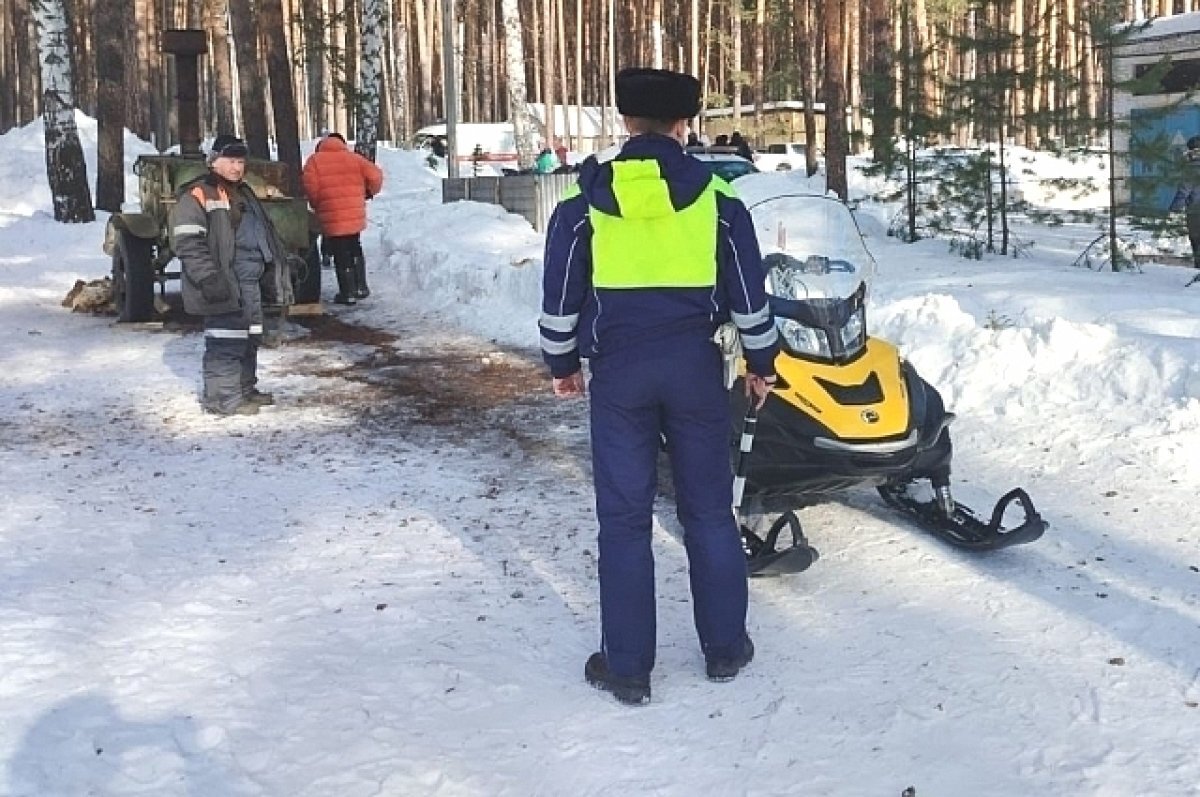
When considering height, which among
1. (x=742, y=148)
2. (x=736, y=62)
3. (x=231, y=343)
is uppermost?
(x=736, y=62)

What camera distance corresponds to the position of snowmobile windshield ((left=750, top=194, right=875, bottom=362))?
5.38m

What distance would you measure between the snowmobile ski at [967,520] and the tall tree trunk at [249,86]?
531 inches

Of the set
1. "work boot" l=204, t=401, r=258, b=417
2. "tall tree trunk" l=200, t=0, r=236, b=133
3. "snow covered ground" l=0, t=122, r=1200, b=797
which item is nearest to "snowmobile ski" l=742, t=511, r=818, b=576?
"snow covered ground" l=0, t=122, r=1200, b=797

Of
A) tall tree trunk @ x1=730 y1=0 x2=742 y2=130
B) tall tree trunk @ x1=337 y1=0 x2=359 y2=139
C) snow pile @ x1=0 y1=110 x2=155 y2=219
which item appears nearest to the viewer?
tall tree trunk @ x1=337 y1=0 x2=359 y2=139

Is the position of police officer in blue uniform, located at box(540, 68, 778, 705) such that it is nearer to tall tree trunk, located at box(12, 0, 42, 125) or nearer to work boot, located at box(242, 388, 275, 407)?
work boot, located at box(242, 388, 275, 407)

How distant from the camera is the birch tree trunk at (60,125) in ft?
60.5

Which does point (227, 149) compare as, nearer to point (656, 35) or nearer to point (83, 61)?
point (656, 35)

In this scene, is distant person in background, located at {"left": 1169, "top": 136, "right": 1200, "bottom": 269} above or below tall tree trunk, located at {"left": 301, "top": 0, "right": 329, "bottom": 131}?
below

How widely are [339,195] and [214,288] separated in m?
5.52

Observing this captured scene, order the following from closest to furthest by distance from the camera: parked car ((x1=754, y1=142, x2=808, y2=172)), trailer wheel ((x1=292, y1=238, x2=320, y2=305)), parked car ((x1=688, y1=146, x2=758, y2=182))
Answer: trailer wheel ((x1=292, y1=238, x2=320, y2=305)), parked car ((x1=688, y1=146, x2=758, y2=182)), parked car ((x1=754, y1=142, x2=808, y2=172))

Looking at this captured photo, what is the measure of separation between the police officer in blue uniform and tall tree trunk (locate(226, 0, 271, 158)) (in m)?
14.3

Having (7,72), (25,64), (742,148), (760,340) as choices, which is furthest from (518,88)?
(25,64)

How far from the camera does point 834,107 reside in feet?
67.5

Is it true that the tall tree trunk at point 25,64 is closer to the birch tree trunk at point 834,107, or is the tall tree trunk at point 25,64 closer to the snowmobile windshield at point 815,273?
the birch tree trunk at point 834,107
